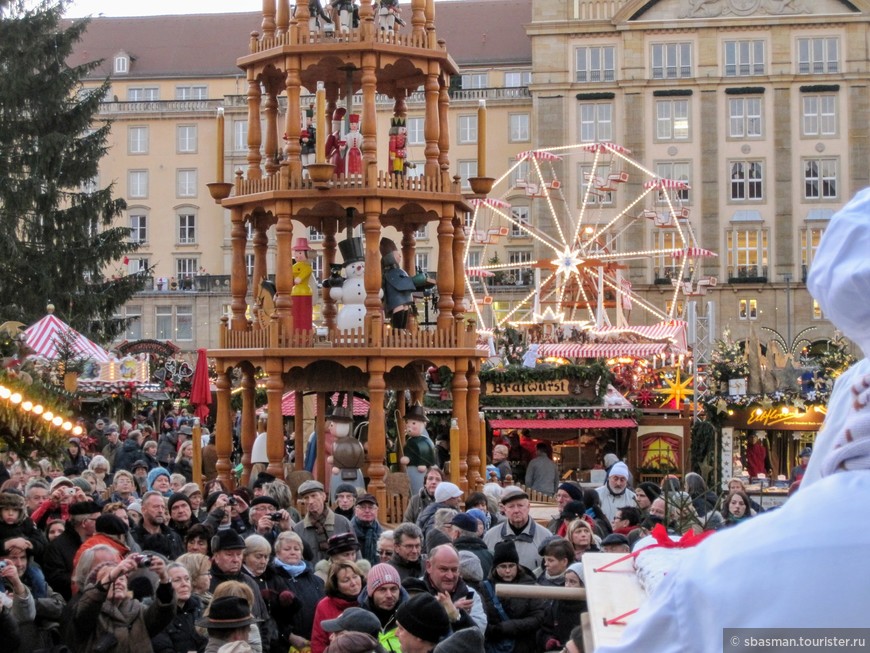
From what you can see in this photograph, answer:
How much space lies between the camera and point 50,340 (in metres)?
27.3

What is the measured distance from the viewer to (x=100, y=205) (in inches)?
1640

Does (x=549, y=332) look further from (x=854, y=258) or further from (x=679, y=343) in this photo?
(x=854, y=258)

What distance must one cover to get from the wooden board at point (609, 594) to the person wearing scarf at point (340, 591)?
4319 millimetres

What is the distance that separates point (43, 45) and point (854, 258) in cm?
4160

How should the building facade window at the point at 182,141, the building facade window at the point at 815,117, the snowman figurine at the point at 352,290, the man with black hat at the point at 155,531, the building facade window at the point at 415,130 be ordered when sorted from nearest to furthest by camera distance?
the man with black hat at the point at 155,531 → the snowman figurine at the point at 352,290 → the building facade window at the point at 815,117 → the building facade window at the point at 415,130 → the building facade window at the point at 182,141

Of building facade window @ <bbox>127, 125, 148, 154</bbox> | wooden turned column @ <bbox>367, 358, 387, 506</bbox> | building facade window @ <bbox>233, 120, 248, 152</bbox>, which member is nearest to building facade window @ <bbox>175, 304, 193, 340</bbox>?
building facade window @ <bbox>233, 120, 248, 152</bbox>

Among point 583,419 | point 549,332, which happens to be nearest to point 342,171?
point 583,419

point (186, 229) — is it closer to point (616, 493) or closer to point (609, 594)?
point (616, 493)

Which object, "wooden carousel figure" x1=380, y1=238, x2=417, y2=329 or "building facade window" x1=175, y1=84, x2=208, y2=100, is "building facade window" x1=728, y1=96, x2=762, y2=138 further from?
"wooden carousel figure" x1=380, y1=238, x2=417, y2=329

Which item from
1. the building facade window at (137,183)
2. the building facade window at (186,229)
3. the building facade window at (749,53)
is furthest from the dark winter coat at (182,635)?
the building facade window at (137,183)

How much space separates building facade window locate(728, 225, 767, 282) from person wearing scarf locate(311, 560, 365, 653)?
2455 inches

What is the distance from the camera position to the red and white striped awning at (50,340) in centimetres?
2680

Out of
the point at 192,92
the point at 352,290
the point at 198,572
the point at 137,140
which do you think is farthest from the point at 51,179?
the point at 192,92

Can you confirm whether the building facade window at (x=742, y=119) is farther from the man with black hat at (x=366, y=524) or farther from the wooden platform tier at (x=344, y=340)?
the man with black hat at (x=366, y=524)
